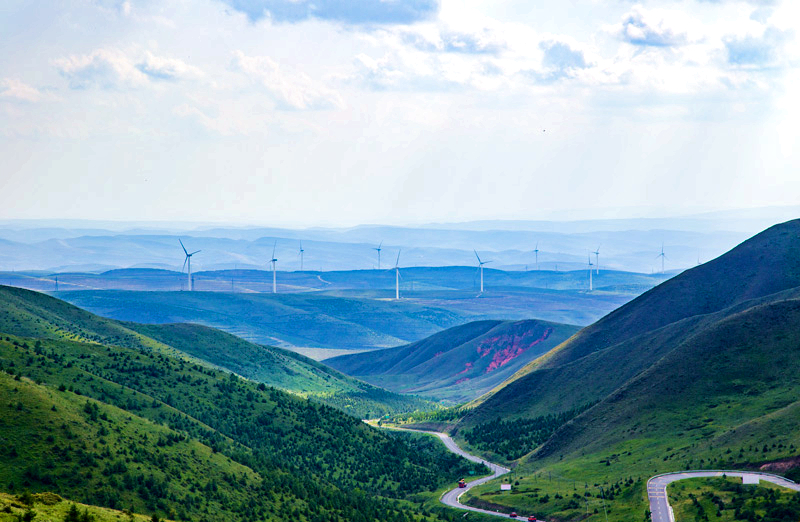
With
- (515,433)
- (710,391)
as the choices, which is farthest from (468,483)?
(710,391)

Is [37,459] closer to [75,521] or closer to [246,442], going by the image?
[75,521]

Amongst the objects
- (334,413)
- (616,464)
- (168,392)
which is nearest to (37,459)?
(168,392)

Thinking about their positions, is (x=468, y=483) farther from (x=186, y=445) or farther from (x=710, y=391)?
(x=186, y=445)

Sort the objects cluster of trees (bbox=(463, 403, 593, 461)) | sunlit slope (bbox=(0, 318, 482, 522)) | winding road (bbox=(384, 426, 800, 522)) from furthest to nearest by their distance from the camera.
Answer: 1. cluster of trees (bbox=(463, 403, 593, 461))
2. winding road (bbox=(384, 426, 800, 522))
3. sunlit slope (bbox=(0, 318, 482, 522))

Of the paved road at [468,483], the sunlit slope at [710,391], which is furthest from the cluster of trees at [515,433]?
the sunlit slope at [710,391]

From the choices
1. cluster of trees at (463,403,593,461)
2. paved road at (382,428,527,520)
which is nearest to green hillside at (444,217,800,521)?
cluster of trees at (463,403,593,461)

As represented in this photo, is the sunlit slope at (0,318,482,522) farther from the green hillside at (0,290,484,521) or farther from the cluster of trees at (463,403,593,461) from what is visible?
the cluster of trees at (463,403,593,461)
